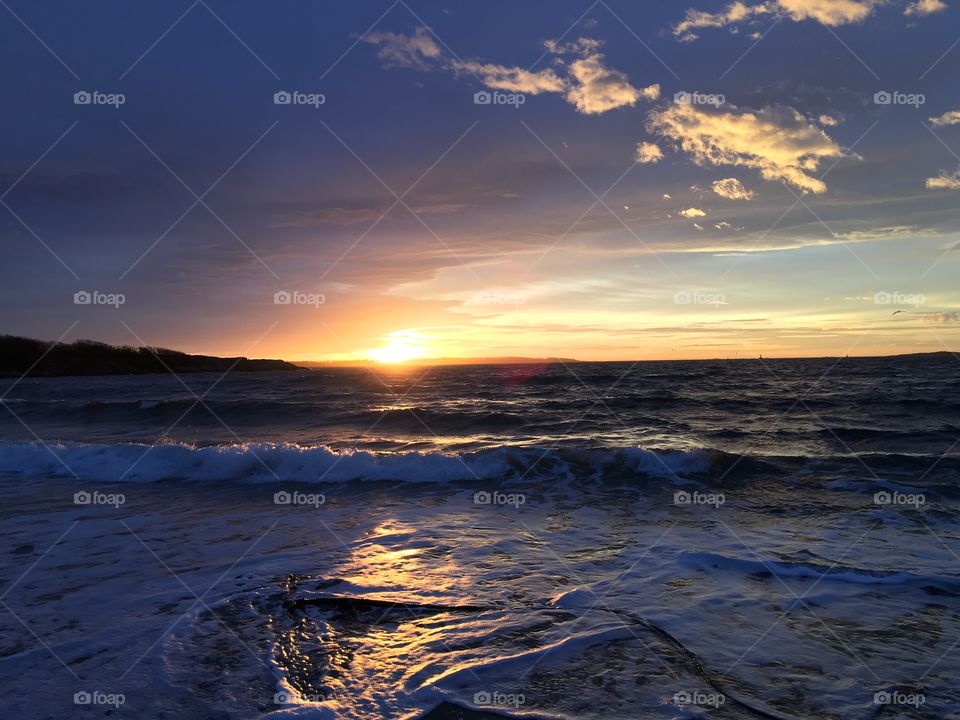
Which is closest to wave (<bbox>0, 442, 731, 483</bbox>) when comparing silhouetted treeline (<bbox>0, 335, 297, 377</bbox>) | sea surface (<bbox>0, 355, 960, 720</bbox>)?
sea surface (<bbox>0, 355, 960, 720</bbox>)

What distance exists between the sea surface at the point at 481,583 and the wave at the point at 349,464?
0.09m

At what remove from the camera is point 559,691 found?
4359 mm

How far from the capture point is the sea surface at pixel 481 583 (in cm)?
439

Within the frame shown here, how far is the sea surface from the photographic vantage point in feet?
14.4

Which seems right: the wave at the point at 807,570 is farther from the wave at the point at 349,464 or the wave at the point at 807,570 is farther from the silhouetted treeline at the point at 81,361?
the silhouetted treeline at the point at 81,361

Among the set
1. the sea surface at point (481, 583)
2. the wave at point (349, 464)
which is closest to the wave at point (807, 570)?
the sea surface at point (481, 583)

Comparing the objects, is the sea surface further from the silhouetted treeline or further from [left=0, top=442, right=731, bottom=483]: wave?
the silhouetted treeline

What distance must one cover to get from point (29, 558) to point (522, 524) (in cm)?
741

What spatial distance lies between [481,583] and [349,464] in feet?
30.1

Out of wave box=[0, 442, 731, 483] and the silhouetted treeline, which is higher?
the silhouetted treeline

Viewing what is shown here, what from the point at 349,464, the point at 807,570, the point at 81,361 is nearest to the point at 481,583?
the point at 807,570

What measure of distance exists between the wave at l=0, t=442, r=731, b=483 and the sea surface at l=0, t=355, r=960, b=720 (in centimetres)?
9

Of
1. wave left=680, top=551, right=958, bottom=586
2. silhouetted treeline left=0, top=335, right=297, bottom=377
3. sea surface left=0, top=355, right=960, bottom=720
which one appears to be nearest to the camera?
sea surface left=0, top=355, right=960, bottom=720

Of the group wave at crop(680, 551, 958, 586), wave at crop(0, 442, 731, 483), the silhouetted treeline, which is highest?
the silhouetted treeline
